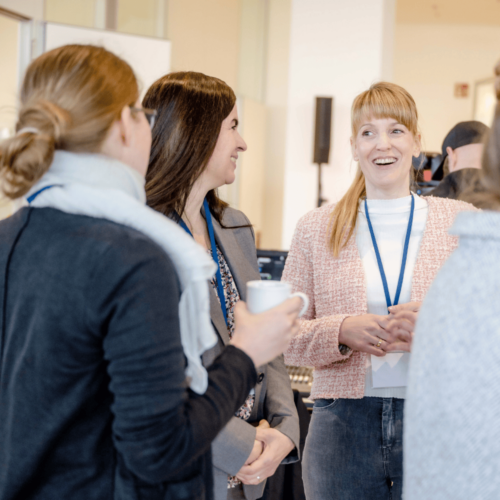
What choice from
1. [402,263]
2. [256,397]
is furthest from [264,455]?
[402,263]

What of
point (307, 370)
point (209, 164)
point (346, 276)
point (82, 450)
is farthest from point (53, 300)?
point (307, 370)

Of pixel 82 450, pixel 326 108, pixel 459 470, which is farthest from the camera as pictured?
pixel 326 108

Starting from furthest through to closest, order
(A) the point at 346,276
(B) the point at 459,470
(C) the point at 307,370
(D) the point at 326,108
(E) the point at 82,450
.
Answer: (D) the point at 326,108 → (C) the point at 307,370 → (A) the point at 346,276 → (E) the point at 82,450 → (B) the point at 459,470

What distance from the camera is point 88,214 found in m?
0.86

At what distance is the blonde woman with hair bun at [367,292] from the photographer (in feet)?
4.86

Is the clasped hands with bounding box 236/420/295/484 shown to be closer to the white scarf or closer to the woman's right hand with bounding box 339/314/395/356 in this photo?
the woman's right hand with bounding box 339/314/395/356

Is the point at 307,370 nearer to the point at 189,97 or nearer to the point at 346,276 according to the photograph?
the point at 346,276

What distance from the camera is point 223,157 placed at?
1438 mm

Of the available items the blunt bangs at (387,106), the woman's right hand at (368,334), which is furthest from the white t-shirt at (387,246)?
the blunt bangs at (387,106)

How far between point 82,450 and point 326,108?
4075 millimetres

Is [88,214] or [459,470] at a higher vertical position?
[88,214]

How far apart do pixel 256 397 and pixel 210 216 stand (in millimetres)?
486

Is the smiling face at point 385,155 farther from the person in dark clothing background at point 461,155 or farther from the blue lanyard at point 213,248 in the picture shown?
the person in dark clothing background at point 461,155

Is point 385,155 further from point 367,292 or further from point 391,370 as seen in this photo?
point 391,370
